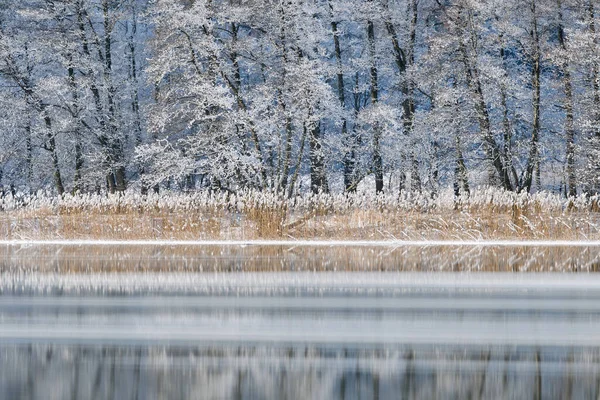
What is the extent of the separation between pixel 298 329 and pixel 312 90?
62.6 feet

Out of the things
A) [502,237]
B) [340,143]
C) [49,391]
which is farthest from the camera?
[340,143]

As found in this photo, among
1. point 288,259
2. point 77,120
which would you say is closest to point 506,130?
point 288,259

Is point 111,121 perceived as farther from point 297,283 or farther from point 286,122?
point 297,283

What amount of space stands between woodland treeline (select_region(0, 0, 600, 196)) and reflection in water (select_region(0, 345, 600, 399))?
1958 centimetres

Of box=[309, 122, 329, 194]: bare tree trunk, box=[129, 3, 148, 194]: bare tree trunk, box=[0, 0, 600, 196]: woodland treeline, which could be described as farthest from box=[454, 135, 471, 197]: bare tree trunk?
box=[129, 3, 148, 194]: bare tree trunk

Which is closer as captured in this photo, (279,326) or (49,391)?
(49,391)

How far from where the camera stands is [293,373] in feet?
25.1

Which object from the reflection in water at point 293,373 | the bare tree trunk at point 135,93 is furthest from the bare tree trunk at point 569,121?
the reflection in water at point 293,373

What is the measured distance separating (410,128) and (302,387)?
2536 centimetres

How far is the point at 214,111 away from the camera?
29453 mm

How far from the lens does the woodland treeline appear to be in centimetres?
2862

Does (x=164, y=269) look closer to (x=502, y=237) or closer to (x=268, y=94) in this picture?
(x=502, y=237)

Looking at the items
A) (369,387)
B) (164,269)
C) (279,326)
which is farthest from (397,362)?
(164,269)

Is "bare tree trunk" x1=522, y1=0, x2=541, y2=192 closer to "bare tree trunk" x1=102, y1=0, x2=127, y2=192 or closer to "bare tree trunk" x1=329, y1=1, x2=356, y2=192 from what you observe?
"bare tree trunk" x1=329, y1=1, x2=356, y2=192
